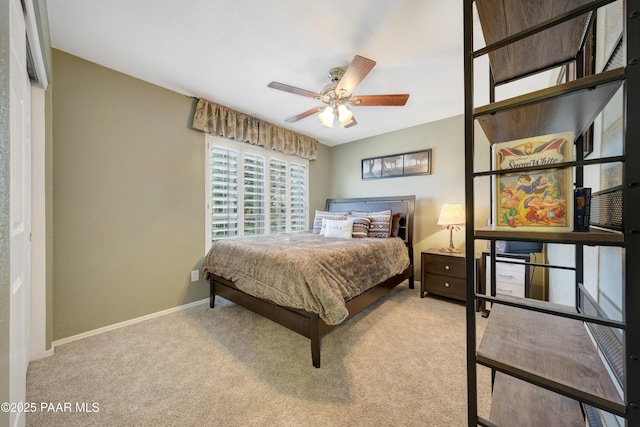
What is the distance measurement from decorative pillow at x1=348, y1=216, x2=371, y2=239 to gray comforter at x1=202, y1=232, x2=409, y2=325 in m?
0.46

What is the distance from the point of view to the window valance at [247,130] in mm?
2875

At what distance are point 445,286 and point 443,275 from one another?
13 cm

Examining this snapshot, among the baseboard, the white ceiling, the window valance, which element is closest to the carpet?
the baseboard

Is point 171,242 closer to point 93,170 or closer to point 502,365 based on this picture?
point 93,170

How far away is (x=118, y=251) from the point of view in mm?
2355

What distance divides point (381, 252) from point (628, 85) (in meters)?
2.31

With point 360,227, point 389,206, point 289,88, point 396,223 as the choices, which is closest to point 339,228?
point 360,227

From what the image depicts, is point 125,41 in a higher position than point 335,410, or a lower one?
higher

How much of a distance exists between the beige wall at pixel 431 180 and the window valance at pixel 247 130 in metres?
1.17

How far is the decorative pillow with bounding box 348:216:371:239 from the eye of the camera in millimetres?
3250

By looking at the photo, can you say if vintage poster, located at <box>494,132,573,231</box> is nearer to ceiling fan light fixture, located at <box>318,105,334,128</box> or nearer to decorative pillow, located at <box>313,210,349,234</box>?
ceiling fan light fixture, located at <box>318,105,334,128</box>

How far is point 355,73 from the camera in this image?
1901 mm

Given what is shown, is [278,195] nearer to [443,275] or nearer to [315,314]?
[315,314]

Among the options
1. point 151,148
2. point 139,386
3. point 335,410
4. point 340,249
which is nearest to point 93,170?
point 151,148
